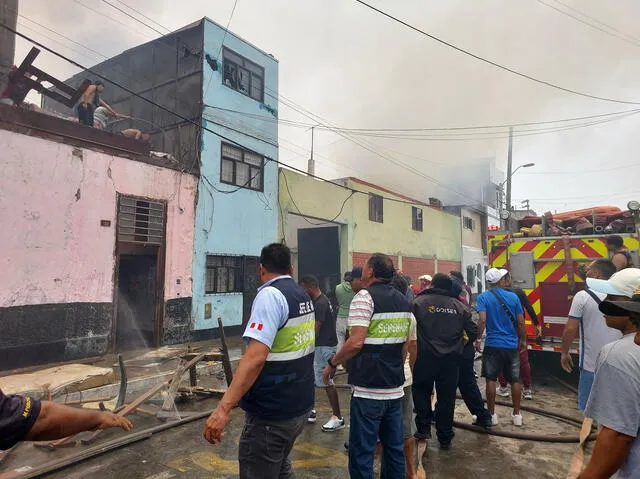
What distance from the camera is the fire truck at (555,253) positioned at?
6289 millimetres

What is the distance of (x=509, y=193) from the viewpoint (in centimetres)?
2048

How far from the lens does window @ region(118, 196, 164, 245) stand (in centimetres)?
950

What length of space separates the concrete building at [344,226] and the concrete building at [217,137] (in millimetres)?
1567

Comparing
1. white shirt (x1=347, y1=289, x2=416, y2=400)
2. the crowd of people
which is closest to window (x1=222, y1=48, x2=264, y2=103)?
the crowd of people

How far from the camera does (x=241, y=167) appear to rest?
12828 mm

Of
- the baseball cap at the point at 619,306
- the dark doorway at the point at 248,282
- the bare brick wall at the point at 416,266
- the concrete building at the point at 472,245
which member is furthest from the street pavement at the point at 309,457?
the concrete building at the point at 472,245

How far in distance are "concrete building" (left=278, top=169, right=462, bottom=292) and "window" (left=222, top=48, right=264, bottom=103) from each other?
9.19ft

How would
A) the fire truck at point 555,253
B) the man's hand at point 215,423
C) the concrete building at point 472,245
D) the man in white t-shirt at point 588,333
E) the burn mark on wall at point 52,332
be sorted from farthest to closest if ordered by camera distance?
the concrete building at point 472,245 < the burn mark on wall at point 52,332 < the fire truck at point 555,253 < the man in white t-shirt at point 588,333 < the man's hand at point 215,423

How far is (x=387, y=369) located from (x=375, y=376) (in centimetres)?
11

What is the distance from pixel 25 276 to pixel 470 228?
24.6 m

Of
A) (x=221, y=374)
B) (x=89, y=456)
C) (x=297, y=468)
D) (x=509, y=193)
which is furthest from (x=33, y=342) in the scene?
(x=509, y=193)

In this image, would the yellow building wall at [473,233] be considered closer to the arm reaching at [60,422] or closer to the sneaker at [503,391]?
the sneaker at [503,391]

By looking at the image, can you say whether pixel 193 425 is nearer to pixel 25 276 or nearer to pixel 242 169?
pixel 25 276

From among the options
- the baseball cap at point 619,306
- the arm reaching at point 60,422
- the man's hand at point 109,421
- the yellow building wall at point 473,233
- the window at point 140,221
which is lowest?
the man's hand at point 109,421
